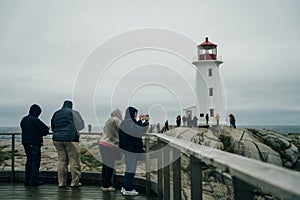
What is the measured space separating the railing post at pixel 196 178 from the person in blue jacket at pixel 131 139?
3.27 metres

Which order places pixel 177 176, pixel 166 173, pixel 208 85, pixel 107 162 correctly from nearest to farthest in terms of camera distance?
pixel 177 176, pixel 166 173, pixel 107 162, pixel 208 85

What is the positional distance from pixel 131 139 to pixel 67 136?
1.37 meters

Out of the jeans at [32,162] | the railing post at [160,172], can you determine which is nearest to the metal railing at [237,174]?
the railing post at [160,172]

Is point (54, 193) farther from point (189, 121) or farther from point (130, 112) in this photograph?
point (189, 121)

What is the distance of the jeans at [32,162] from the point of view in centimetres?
738

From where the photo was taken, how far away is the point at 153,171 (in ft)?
19.3

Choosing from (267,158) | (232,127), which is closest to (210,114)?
(232,127)

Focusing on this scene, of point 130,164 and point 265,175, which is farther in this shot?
point 130,164

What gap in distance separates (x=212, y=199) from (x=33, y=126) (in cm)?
516

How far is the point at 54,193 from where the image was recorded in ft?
22.6

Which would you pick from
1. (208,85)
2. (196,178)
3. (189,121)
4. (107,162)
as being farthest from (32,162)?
(208,85)

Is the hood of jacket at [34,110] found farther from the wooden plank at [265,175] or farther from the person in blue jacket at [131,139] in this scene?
the wooden plank at [265,175]

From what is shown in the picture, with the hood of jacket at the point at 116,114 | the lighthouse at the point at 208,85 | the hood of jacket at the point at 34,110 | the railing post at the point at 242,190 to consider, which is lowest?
the railing post at the point at 242,190

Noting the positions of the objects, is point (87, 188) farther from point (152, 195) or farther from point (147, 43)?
point (147, 43)
